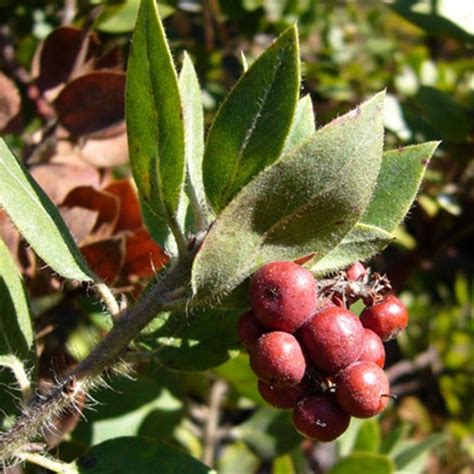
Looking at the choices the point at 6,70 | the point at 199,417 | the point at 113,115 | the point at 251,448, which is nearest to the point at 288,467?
the point at 251,448

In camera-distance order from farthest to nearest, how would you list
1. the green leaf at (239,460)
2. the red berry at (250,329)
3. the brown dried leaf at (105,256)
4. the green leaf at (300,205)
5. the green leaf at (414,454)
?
the green leaf at (414,454) < the green leaf at (239,460) < the brown dried leaf at (105,256) < the red berry at (250,329) < the green leaf at (300,205)

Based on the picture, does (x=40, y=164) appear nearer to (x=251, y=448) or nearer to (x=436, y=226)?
(x=251, y=448)

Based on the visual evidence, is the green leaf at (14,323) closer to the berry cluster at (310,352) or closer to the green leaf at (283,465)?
the berry cluster at (310,352)

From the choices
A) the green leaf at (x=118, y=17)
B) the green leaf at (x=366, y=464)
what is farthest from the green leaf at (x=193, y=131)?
the green leaf at (x=366, y=464)

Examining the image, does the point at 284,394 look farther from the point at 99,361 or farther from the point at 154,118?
the point at 154,118

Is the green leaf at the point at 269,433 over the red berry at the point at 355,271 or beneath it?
beneath

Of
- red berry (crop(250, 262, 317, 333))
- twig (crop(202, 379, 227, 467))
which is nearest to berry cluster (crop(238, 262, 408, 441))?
red berry (crop(250, 262, 317, 333))
